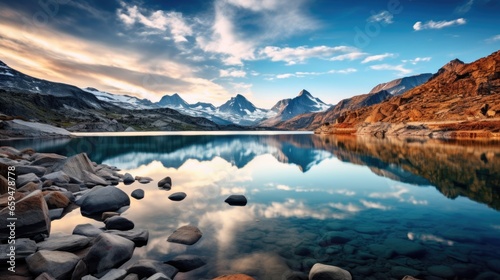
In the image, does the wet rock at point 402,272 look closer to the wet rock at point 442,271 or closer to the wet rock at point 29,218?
the wet rock at point 442,271

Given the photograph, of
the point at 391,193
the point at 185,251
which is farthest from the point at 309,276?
the point at 391,193

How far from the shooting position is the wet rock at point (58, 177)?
2589cm

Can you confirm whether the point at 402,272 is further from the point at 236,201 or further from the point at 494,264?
the point at 236,201

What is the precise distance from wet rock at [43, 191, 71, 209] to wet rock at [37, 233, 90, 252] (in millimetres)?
7869

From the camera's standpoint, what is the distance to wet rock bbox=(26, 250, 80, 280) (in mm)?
10586

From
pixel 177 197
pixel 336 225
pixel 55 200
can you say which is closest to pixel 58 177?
pixel 55 200

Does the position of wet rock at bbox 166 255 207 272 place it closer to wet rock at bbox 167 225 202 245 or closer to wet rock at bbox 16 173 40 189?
wet rock at bbox 167 225 202 245

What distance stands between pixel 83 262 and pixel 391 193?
26.9 m

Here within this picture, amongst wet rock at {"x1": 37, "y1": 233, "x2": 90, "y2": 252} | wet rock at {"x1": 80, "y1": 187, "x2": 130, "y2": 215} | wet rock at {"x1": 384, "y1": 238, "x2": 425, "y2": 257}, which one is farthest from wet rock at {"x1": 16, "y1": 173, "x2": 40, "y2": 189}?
wet rock at {"x1": 384, "y1": 238, "x2": 425, "y2": 257}

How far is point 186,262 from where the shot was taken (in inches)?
479

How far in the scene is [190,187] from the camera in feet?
102

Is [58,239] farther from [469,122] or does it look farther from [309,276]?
[469,122]

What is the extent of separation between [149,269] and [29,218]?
7.80 meters

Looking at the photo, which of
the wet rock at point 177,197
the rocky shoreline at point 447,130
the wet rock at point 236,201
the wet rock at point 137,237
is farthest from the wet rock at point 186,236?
the rocky shoreline at point 447,130
